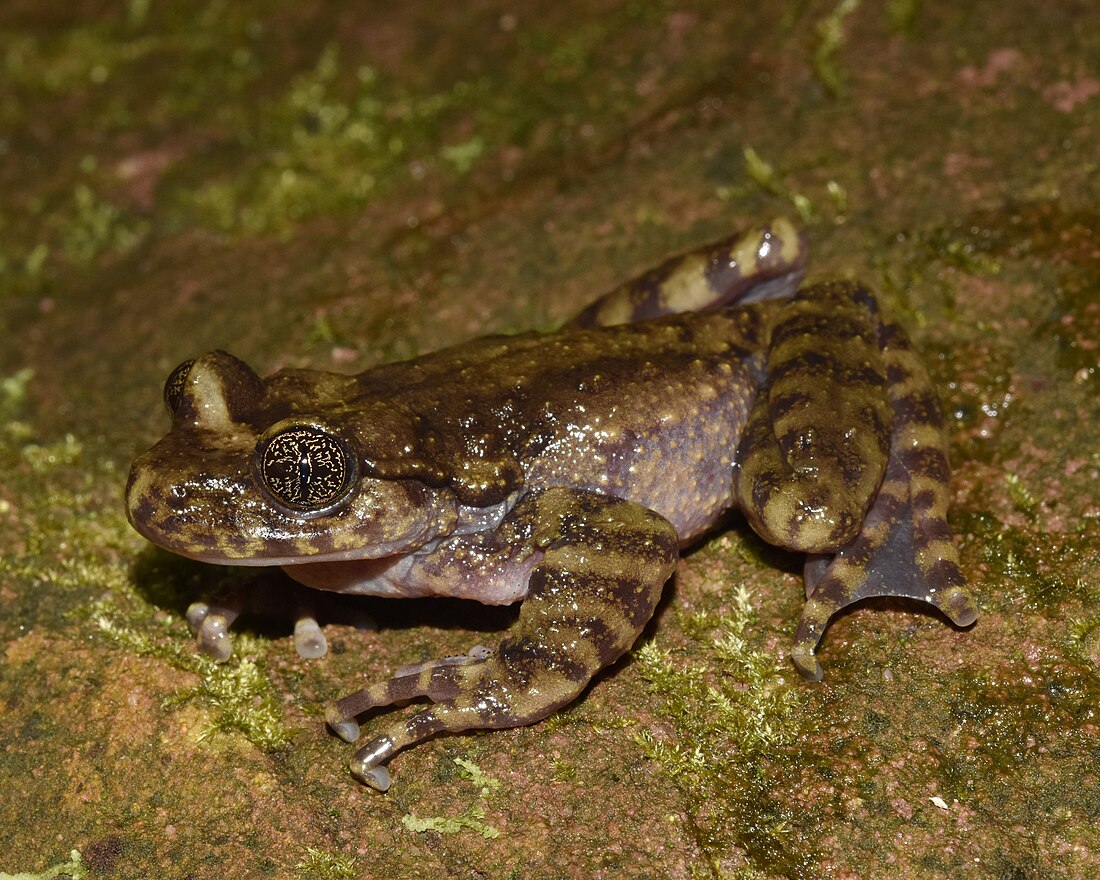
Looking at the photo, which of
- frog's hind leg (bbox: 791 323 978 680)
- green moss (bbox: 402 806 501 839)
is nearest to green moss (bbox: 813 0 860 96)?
frog's hind leg (bbox: 791 323 978 680)

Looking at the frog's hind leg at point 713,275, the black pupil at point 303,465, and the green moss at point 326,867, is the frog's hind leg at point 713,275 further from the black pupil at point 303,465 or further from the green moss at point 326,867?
the green moss at point 326,867

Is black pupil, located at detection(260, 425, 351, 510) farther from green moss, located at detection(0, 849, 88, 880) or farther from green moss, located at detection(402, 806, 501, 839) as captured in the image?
green moss, located at detection(0, 849, 88, 880)

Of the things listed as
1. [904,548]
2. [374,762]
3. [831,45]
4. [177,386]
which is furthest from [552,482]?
[831,45]

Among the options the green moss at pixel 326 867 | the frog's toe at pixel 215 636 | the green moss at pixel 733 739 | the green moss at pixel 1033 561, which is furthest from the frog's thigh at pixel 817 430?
the frog's toe at pixel 215 636

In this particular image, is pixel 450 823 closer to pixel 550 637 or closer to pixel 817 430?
pixel 550 637

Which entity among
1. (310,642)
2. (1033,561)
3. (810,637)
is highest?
(310,642)

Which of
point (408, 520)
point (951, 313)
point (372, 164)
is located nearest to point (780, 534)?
point (408, 520)
